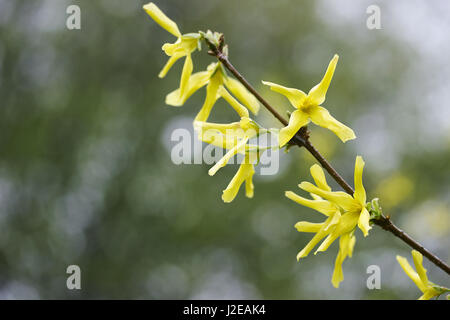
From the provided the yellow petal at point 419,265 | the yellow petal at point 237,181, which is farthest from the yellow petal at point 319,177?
the yellow petal at point 419,265

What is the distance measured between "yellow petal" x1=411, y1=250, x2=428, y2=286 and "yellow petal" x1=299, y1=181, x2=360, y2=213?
0.24 meters

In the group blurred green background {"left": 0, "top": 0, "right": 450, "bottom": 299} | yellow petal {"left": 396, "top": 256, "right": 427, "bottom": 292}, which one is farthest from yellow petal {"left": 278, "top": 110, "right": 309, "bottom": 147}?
blurred green background {"left": 0, "top": 0, "right": 450, "bottom": 299}

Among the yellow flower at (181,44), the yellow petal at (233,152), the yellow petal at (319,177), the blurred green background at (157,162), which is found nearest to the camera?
the yellow petal at (233,152)

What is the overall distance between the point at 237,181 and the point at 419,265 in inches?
26.4

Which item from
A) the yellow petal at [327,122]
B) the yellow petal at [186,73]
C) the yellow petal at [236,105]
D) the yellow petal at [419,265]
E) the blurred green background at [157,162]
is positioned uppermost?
the blurred green background at [157,162]

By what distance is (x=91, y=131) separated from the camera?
340 inches

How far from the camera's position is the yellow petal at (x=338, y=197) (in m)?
1.47

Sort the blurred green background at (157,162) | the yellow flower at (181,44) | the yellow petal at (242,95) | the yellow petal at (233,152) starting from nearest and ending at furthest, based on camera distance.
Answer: the yellow petal at (233,152), the yellow flower at (181,44), the yellow petal at (242,95), the blurred green background at (157,162)

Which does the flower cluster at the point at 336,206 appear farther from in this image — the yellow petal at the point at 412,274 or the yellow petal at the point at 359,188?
the yellow petal at the point at 412,274

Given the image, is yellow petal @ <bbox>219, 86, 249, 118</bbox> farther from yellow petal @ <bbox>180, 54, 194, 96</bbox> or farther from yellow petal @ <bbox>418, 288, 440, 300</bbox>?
yellow petal @ <bbox>418, 288, 440, 300</bbox>

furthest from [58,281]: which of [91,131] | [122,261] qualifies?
[91,131]

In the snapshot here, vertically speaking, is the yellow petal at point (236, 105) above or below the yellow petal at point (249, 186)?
above

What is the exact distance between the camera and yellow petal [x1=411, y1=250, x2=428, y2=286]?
1.49 m

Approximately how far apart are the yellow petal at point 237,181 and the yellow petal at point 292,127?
0.23m
